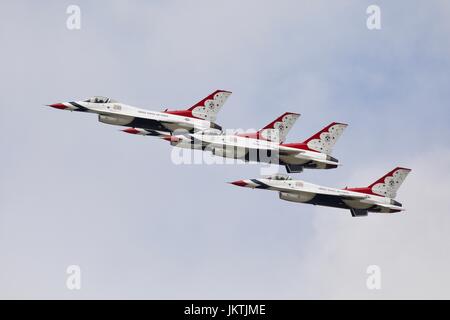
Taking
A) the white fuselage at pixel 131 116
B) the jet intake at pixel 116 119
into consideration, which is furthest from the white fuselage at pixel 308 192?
the jet intake at pixel 116 119

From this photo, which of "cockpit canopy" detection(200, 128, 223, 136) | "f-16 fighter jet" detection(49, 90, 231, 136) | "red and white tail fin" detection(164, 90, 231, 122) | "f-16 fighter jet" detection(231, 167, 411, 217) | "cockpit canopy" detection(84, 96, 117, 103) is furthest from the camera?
"red and white tail fin" detection(164, 90, 231, 122)

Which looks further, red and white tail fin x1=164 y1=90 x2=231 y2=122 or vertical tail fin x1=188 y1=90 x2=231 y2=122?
vertical tail fin x1=188 y1=90 x2=231 y2=122

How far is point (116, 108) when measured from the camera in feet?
497

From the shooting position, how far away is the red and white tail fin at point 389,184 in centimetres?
15150

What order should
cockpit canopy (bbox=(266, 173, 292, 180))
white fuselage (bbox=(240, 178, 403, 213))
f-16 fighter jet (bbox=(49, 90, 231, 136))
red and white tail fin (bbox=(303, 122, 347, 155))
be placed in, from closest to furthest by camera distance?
white fuselage (bbox=(240, 178, 403, 213))
cockpit canopy (bbox=(266, 173, 292, 180))
f-16 fighter jet (bbox=(49, 90, 231, 136))
red and white tail fin (bbox=(303, 122, 347, 155))

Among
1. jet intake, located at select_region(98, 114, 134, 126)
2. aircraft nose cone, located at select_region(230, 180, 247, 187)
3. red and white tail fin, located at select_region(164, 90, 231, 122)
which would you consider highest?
red and white tail fin, located at select_region(164, 90, 231, 122)

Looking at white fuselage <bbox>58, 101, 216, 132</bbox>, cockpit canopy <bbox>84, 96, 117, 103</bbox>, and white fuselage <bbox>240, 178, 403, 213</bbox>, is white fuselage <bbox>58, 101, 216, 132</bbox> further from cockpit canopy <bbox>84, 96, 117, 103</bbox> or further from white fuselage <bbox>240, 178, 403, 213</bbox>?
white fuselage <bbox>240, 178, 403, 213</bbox>

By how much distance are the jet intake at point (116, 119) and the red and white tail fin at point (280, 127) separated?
557 inches

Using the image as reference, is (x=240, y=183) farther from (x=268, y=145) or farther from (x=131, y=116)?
(x=131, y=116)

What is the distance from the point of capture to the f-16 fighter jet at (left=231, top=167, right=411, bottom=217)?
148 meters

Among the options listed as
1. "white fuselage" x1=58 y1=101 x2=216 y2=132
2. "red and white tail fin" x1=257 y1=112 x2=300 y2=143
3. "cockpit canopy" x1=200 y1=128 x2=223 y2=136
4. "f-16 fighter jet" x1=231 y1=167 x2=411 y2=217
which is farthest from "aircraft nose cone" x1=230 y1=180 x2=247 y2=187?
"white fuselage" x1=58 y1=101 x2=216 y2=132

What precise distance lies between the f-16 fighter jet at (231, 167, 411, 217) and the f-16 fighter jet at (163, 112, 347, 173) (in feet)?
9.20
